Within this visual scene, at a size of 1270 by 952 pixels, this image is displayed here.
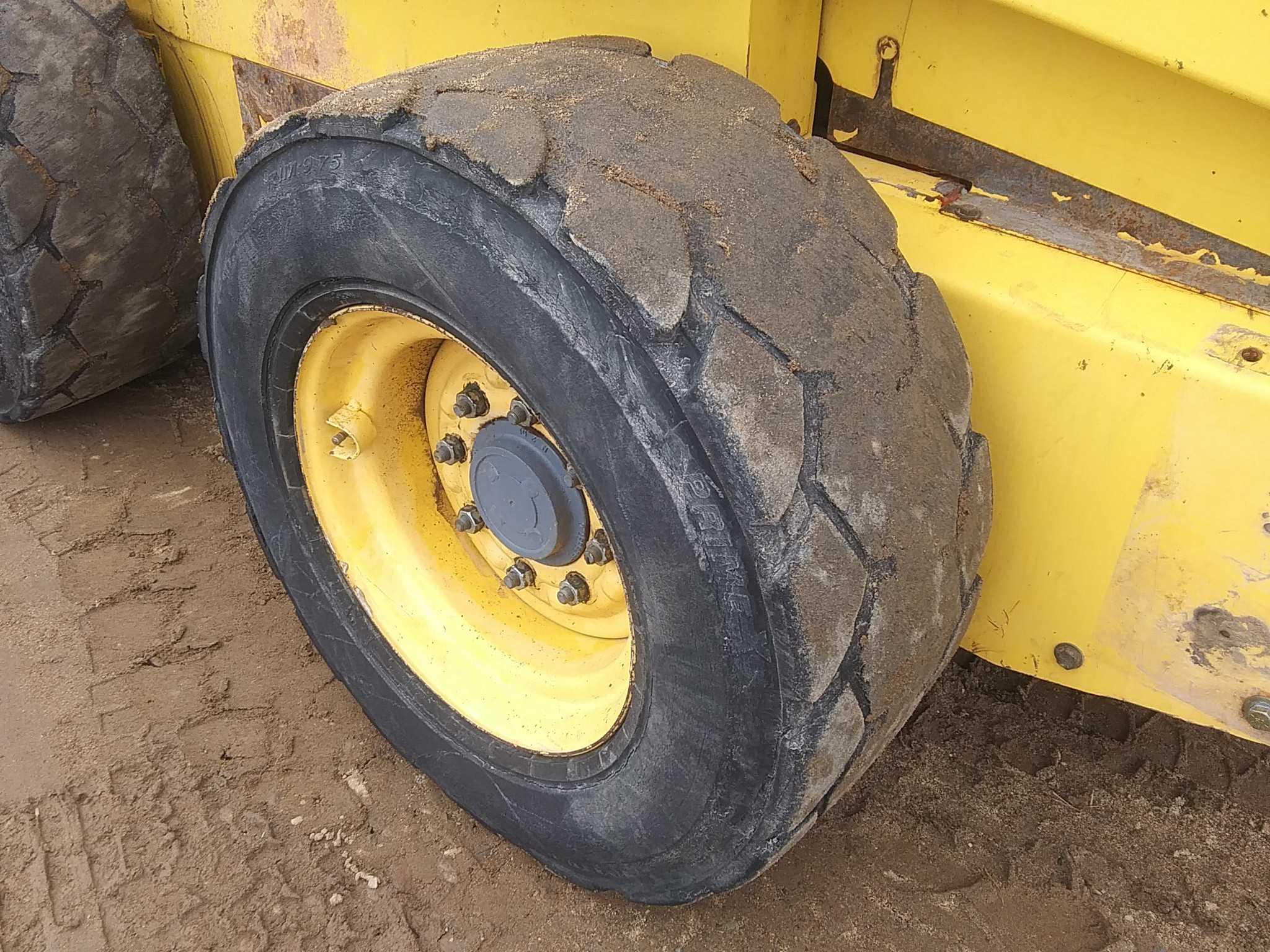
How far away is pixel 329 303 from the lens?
147cm

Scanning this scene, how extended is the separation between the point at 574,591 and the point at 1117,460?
75 centimetres

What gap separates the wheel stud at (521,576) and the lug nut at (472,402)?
26cm

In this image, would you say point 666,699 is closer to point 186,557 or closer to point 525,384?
point 525,384

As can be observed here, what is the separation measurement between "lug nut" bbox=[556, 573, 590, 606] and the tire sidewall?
23 centimetres

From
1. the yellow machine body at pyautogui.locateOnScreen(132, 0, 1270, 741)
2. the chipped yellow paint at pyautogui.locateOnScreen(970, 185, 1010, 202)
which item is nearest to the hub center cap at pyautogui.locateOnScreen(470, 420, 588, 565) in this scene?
the yellow machine body at pyautogui.locateOnScreen(132, 0, 1270, 741)

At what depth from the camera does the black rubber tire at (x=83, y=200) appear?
209cm

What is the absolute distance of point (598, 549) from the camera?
1512 mm

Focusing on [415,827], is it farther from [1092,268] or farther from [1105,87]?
[1105,87]

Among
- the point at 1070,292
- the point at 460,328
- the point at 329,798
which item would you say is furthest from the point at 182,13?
the point at 1070,292

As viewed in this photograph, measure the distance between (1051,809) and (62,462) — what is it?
88.5 inches

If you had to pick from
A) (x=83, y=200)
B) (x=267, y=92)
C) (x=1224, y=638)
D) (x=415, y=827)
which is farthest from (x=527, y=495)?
(x=83, y=200)

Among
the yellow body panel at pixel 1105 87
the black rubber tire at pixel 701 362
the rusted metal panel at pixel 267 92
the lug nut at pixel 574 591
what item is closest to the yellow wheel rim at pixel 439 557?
the lug nut at pixel 574 591

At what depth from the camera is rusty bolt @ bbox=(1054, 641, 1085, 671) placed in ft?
4.59

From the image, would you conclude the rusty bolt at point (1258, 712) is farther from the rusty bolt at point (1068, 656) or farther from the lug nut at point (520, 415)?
the lug nut at point (520, 415)
